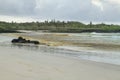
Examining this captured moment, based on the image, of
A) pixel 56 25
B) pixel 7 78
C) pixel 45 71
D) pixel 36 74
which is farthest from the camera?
pixel 56 25

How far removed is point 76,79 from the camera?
10883mm

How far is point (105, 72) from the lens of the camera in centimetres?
1304

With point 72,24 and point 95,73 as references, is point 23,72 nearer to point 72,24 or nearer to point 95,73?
point 95,73

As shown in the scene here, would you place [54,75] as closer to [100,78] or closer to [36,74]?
[36,74]

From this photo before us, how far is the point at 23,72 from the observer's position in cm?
1162

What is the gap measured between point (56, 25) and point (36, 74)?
185 m

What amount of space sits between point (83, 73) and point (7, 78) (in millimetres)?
3469

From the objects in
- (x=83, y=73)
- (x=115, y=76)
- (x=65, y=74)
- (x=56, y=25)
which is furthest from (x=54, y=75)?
(x=56, y=25)

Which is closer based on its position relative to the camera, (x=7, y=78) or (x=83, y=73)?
(x=7, y=78)

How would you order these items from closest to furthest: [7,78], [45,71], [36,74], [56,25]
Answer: [7,78] → [36,74] → [45,71] → [56,25]

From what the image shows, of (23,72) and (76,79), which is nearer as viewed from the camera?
(76,79)

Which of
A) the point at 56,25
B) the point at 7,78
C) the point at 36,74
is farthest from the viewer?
the point at 56,25

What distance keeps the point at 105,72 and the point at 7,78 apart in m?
4.61

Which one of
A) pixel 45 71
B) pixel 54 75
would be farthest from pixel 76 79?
pixel 45 71
